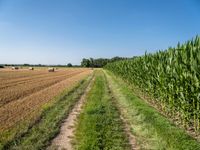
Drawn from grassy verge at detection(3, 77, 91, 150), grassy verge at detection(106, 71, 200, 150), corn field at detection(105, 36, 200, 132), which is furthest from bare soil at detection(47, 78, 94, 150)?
corn field at detection(105, 36, 200, 132)

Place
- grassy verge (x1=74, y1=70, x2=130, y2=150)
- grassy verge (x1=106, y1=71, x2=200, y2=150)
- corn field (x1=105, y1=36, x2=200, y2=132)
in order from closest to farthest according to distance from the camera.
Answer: grassy verge (x1=106, y1=71, x2=200, y2=150) < grassy verge (x1=74, y1=70, x2=130, y2=150) < corn field (x1=105, y1=36, x2=200, y2=132)

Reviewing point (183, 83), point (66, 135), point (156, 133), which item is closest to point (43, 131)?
point (66, 135)

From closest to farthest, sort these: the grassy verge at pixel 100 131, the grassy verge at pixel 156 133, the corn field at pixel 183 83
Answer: the grassy verge at pixel 156 133
the grassy verge at pixel 100 131
the corn field at pixel 183 83

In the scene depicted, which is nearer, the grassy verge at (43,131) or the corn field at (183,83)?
the grassy verge at (43,131)

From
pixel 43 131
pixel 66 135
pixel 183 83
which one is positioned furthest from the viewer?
pixel 183 83

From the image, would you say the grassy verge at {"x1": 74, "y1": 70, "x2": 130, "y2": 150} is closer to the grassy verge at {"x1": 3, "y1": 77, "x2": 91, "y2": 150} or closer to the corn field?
the grassy verge at {"x1": 3, "y1": 77, "x2": 91, "y2": 150}

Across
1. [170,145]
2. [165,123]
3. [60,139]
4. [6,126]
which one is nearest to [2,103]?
[6,126]

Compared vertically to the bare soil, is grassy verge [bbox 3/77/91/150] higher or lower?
higher

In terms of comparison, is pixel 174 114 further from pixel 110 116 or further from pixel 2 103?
pixel 2 103

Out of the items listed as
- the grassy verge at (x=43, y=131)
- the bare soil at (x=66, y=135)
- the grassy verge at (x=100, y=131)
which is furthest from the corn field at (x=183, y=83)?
A: the grassy verge at (x=43, y=131)

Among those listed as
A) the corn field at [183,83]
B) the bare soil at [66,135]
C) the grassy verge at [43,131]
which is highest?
the corn field at [183,83]

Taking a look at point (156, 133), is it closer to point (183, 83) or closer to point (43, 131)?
point (183, 83)

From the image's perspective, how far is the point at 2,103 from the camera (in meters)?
15.2

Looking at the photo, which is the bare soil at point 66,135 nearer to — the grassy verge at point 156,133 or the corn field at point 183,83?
the grassy verge at point 156,133
